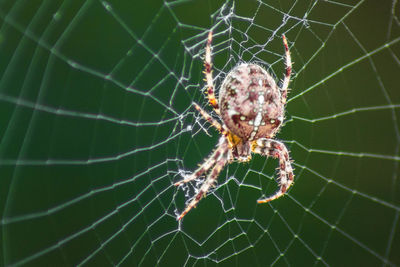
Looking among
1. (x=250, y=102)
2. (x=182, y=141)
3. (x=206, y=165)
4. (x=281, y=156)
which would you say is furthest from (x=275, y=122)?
(x=182, y=141)

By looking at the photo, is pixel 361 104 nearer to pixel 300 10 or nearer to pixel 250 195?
pixel 300 10

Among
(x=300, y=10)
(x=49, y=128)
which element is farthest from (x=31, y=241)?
(x=300, y=10)

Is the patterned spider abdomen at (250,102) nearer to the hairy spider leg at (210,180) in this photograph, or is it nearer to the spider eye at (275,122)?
the spider eye at (275,122)

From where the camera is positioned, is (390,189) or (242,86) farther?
(390,189)

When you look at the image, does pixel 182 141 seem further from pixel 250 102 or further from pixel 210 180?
pixel 250 102

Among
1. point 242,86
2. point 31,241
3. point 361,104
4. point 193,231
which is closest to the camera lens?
point 242,86

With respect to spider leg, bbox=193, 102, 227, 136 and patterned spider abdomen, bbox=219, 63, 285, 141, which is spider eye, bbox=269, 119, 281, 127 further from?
spider leg, bbox=193, 102, 227, 136

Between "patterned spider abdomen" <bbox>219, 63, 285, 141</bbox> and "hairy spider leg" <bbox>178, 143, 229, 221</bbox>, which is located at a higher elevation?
"patterned spider abdomen" <bbox>219, 63, 285, 141</bbox>

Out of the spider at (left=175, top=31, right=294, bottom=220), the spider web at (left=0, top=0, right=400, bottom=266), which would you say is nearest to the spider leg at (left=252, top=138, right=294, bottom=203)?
the spider at (left=175, top=31, right=294, bottom=220)
